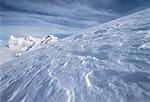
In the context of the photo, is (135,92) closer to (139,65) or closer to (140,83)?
(140,83)

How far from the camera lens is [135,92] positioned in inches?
204

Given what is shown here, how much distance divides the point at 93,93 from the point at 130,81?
1.30m

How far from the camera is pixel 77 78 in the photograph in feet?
22.9

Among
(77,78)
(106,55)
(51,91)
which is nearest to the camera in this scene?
(51,91)

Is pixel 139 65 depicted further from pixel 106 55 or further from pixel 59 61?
pixel 59 61

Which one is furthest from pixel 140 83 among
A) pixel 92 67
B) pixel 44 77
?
pixel 44 77

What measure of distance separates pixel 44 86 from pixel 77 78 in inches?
53.7

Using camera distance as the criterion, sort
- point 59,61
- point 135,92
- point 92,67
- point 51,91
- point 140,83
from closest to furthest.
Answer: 1. point 135,92
2. point 140,83
3. point 51,91
4. point 92,67
5. point 59,61

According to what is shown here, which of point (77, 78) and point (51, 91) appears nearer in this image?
point (51, 91)

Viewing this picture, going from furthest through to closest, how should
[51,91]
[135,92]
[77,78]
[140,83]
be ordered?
[77,78] → [51,91] → [140,83] → [135,92]

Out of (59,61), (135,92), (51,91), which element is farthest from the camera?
(59,61)

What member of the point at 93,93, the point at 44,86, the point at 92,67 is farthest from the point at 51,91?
the point at 92,67

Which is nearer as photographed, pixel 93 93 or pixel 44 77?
pixel 93 93

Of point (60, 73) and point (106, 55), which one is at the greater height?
point (106, 55)
